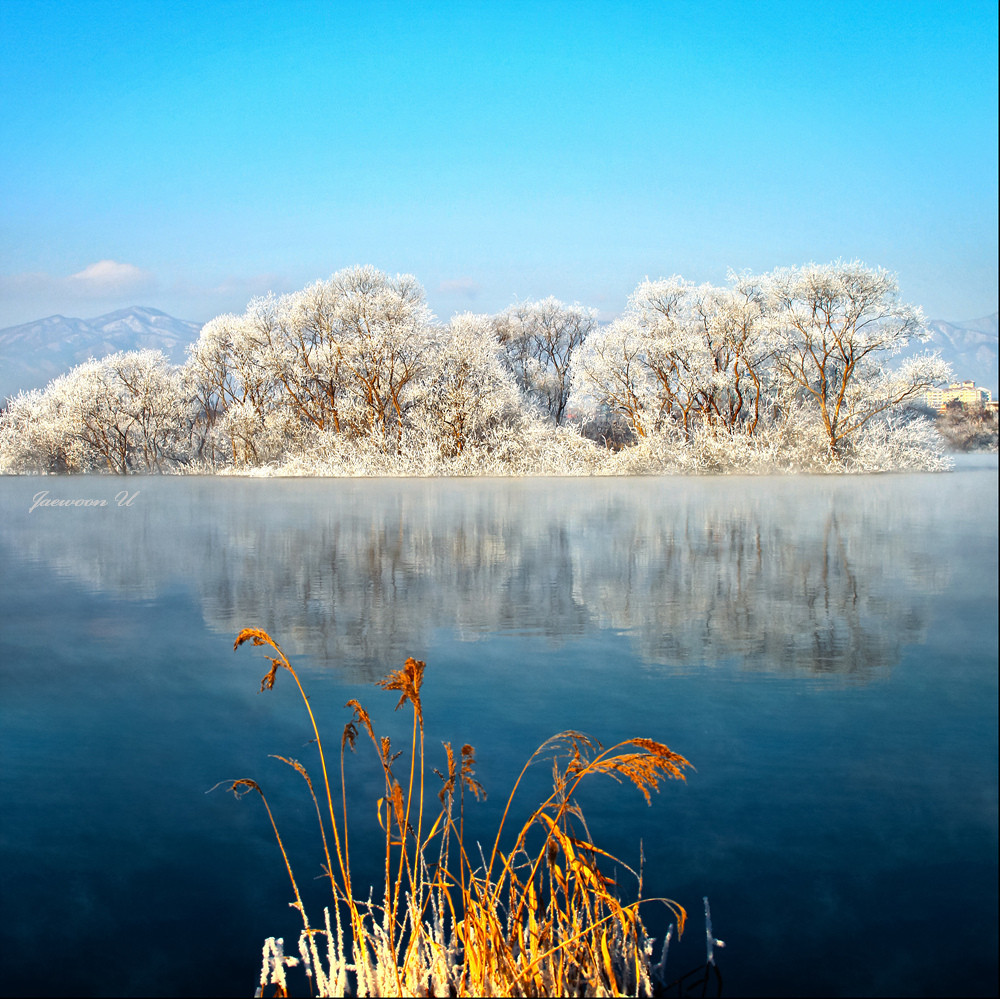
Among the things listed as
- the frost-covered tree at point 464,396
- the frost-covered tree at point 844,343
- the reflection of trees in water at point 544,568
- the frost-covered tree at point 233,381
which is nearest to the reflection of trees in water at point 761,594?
the reflection of trees in water at point 544,568

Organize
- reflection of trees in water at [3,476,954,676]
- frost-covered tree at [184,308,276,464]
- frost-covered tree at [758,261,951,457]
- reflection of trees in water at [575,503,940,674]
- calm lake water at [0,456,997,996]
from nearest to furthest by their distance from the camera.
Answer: calm lake water at [0,456,997,996] < reflection of trees in water at [575,503,940,674] < reflection of trees in water at [3,476,954,676] < frost-covered tree at [758,261,951,457] < frost-covered tree at [184,308,276,464]

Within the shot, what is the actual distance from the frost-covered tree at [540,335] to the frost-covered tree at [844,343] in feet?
36.3

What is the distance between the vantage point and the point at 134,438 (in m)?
39.2

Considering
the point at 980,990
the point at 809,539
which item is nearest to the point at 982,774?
the point at 980,990

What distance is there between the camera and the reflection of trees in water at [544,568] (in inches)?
311

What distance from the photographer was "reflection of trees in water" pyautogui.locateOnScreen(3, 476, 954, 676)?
311 inches

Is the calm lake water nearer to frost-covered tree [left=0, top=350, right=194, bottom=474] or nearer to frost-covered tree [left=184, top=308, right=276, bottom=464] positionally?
frost-covered tree [left=184, top=308, right=276, bottom=464]

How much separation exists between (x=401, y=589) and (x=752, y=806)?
6.67m

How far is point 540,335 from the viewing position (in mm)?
42719

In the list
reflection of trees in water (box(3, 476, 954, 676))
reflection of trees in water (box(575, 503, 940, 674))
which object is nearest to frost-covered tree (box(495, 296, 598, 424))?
reflection of trees in water (box(3, 476, 954, 676))

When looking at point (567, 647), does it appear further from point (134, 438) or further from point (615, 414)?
point (134, 438)

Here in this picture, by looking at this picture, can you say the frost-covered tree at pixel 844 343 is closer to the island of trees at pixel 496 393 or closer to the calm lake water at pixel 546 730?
the island of trees at pixel 496 393

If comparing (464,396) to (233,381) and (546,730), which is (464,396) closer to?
(233,381)

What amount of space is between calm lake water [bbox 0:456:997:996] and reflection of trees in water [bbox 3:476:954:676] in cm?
7
